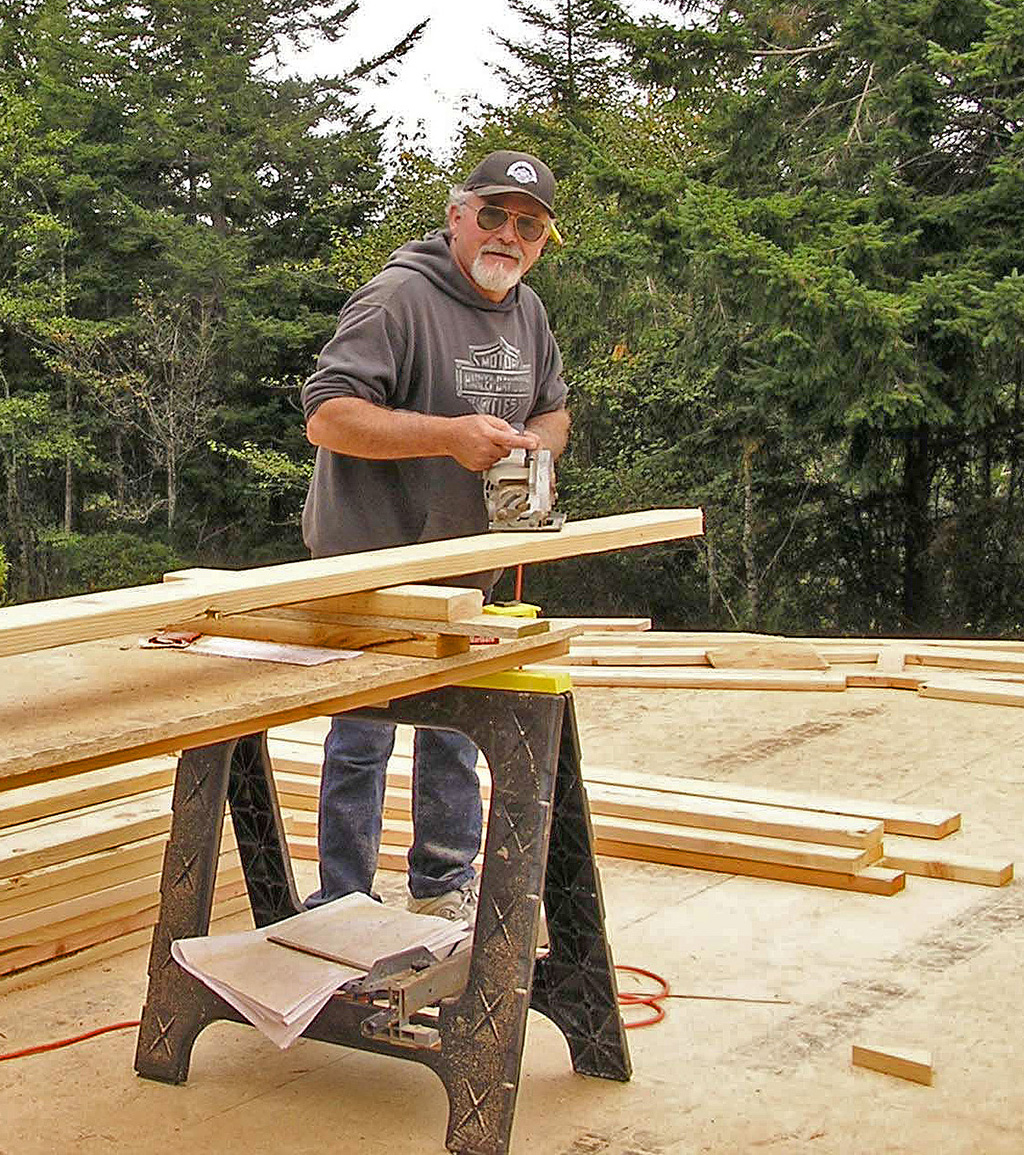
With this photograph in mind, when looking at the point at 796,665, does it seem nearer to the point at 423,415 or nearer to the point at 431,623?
the point at 423,415

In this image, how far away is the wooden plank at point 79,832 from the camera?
11.7ft

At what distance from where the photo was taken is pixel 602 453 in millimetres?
18766

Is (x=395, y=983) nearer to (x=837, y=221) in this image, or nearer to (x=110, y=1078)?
(x=110, y=1078)

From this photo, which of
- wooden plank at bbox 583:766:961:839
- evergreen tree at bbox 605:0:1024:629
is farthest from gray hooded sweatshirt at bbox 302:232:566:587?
evergreen tree at bbox 605:0:1024:629

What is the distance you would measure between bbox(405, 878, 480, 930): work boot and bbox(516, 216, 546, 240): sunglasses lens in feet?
5.00

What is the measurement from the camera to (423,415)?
329cm

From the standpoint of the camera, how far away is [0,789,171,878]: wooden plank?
358cm

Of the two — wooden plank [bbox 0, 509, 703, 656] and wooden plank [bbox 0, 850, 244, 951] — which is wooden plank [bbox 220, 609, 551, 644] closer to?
wooden plank [bbox 0, 509, 703, 656]

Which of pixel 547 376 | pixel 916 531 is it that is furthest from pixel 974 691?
pixel 916 531

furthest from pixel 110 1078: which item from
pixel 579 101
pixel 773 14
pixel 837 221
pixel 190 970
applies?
pixel 579 101

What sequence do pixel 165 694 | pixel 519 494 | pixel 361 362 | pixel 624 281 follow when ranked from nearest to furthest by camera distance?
pixel 165 694 → pixel 519 494 → pixel 361 362 → pixel 624 281

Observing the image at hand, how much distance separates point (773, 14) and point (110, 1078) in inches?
543

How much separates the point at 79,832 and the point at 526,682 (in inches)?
61.2

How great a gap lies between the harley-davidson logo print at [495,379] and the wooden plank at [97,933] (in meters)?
1.48
